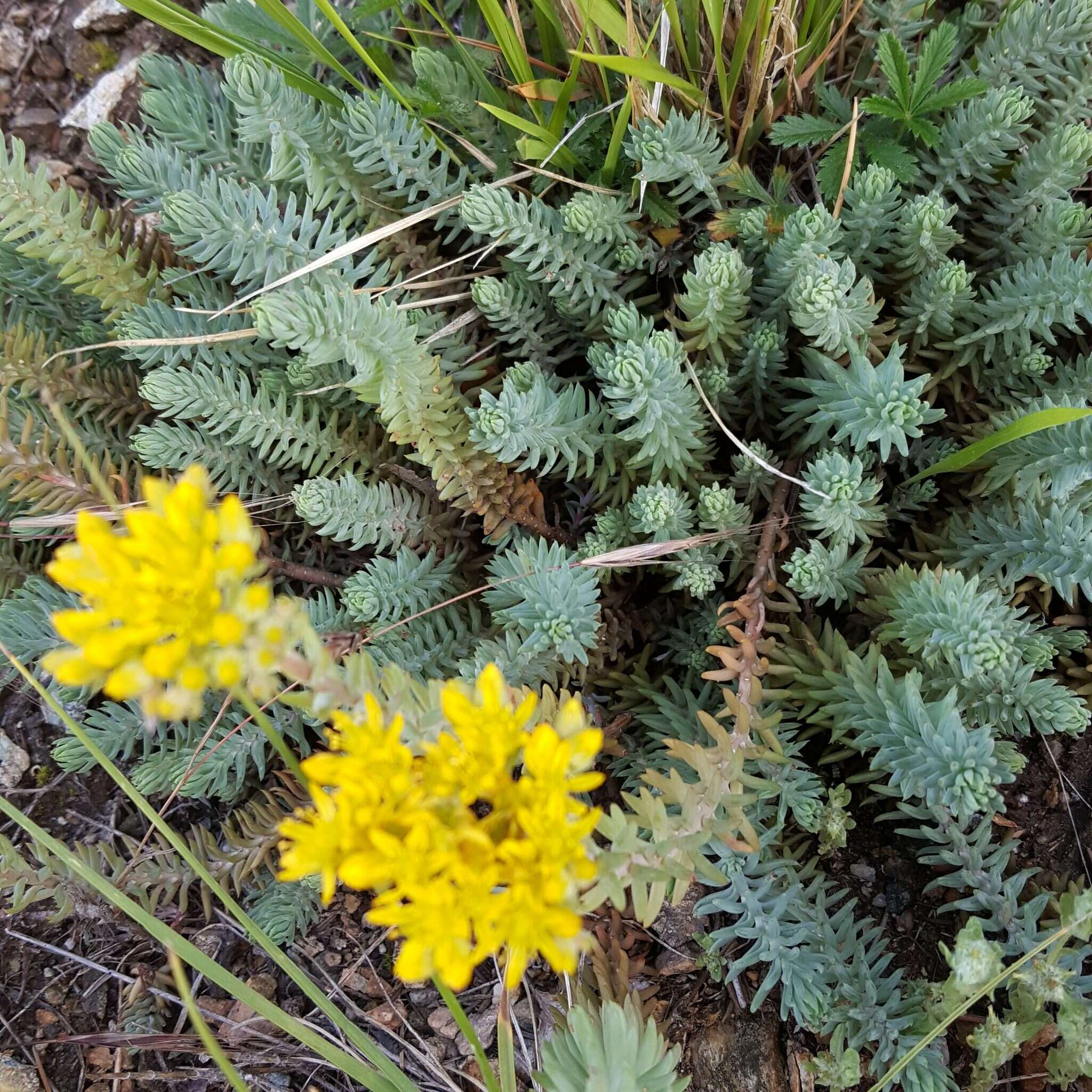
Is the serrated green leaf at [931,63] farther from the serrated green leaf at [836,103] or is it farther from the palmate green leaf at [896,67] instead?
the serrated green leaf at [836,103]

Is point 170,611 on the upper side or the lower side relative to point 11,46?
lower

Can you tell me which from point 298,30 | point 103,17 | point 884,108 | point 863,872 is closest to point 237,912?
point 863,872

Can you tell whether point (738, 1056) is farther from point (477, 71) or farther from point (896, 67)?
point (477, 71)

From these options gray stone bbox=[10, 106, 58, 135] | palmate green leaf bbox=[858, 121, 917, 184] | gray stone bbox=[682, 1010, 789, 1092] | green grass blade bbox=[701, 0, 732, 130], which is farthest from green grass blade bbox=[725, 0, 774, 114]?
gray stone bbox=[10, 106, 58, 135]

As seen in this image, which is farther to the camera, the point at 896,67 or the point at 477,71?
the point at 477,71

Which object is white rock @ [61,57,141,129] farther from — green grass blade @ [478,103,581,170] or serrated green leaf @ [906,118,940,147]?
serrated green leaf @ [906,118,940,147]

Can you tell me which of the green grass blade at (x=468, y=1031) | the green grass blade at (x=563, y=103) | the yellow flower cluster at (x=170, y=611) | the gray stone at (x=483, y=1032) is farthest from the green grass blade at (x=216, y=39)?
the gray stone at (x=483, y=1032)
